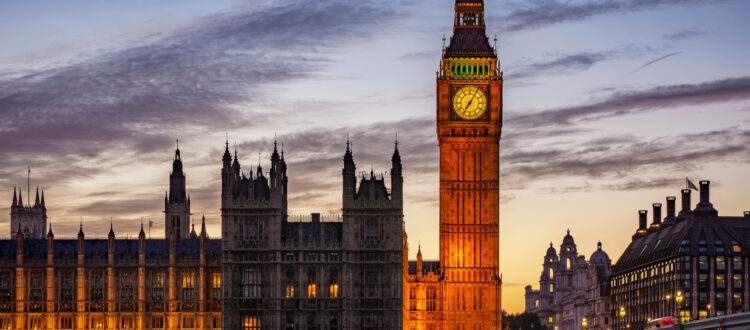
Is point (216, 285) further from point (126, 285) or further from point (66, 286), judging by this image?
point (66, 286)

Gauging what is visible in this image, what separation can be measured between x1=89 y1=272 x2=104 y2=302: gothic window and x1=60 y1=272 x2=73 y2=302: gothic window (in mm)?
2318

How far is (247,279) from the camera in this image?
175125mm

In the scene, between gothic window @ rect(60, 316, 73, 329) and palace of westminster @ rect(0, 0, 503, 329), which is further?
gothic window @ rect(60, 316, 73, 329)

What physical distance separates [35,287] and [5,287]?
3299 millimetres

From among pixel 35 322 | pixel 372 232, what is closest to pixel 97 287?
pixel 35 322

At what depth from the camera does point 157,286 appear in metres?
184

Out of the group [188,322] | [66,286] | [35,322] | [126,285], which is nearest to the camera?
[35,322]

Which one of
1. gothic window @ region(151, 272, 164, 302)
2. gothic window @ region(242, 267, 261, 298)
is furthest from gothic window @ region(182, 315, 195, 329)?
gothic window @ region(242, 267, 261, 298)

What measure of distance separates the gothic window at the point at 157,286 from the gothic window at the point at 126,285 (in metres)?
2.43

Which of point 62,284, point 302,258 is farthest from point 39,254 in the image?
point 302,258

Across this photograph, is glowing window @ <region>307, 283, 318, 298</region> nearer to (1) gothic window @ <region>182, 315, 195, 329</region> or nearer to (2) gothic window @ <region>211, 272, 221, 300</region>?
(2) gothic window @ <region>211, 272, 221, 300</region>

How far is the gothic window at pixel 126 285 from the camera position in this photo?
183500 mm

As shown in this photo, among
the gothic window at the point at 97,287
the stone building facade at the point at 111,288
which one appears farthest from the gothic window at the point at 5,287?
the gothic window at the point at 97,287

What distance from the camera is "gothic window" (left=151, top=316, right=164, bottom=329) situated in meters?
182
